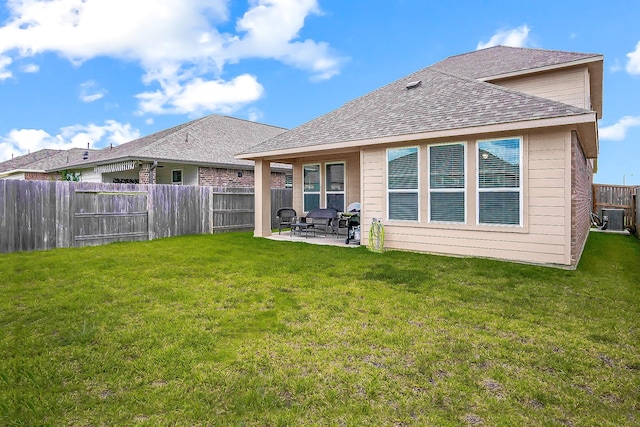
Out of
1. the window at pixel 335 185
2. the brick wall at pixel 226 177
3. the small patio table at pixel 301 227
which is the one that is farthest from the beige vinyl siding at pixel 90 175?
the window at pixel 335 185

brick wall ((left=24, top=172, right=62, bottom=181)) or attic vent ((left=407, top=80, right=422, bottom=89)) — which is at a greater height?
attic vent ((left=407, top=80, right=422, bottom=89))

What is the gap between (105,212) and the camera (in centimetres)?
1016

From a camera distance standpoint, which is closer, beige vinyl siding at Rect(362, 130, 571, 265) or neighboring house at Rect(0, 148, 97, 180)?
beige vinyl siding at Rect(362, 130, 571, 265)

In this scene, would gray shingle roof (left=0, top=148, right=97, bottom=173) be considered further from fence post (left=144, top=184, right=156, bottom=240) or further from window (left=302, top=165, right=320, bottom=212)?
window (left=302, top=165, right=320, bottom=212)

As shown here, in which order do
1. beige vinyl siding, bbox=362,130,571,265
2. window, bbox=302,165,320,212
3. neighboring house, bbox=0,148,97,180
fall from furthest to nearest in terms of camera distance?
neighboring house, bbox=0,148,97,180 < window, bbox=302,165,320,212 < beige vinyl siding, bbox=362,130,571,265

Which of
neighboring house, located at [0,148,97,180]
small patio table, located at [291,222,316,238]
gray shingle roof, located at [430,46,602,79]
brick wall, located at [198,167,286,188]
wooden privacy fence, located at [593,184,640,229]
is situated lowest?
small patio table, located at [291,222,316,238]

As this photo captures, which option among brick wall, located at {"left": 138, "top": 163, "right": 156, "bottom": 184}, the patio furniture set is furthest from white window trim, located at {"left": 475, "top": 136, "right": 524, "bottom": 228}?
brick wall, located at {"left": 138, "top": 163, "right": 156, "bottom": 184}

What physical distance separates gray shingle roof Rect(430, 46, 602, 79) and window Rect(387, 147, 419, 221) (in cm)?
535

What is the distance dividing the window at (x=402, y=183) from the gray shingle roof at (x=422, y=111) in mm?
566

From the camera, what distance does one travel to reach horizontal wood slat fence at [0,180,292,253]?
8.73 meters

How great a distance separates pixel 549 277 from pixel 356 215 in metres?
5.09

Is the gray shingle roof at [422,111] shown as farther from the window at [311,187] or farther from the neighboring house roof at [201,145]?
the neighboring house roof at [201,145]

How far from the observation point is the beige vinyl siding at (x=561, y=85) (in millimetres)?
10062

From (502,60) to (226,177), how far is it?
1192 cm
